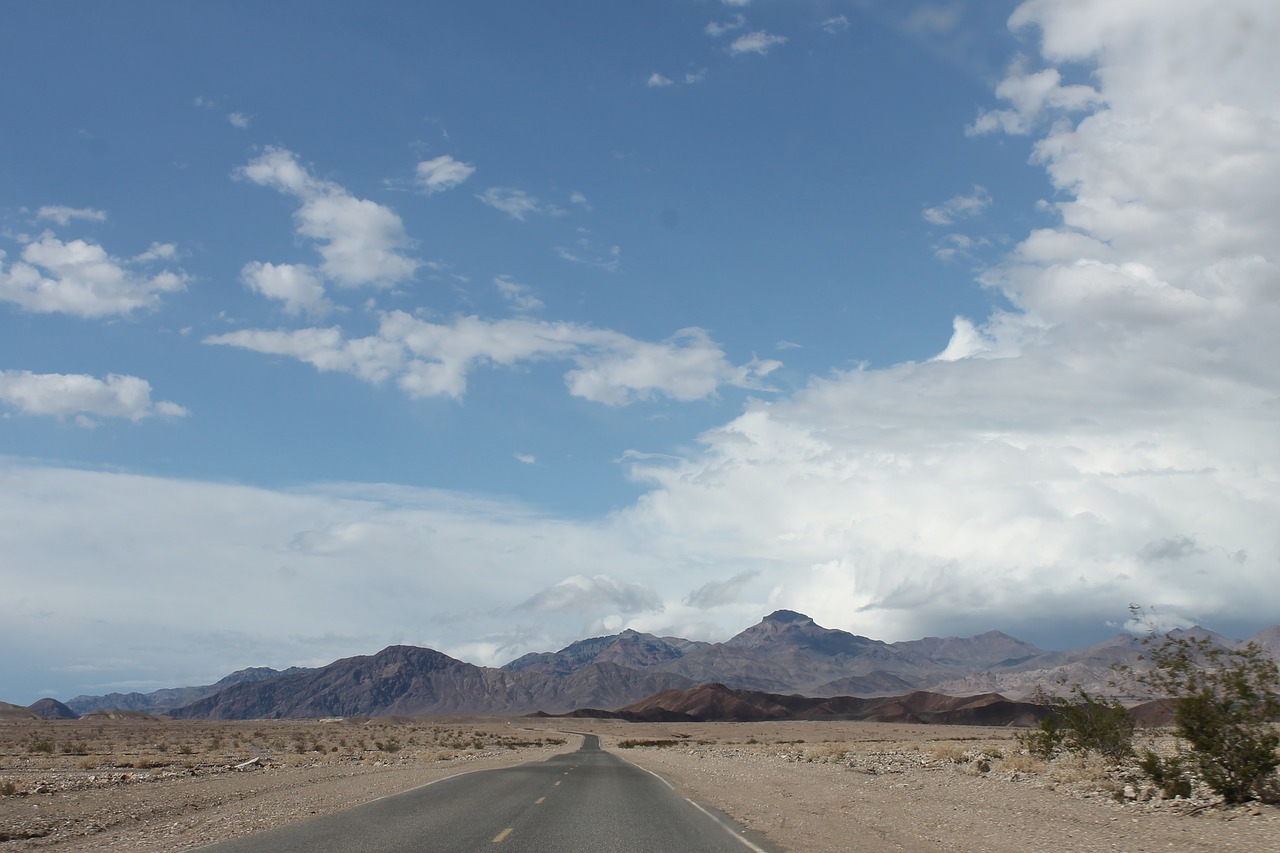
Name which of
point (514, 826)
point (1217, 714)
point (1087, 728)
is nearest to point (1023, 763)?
point (1087, 728)

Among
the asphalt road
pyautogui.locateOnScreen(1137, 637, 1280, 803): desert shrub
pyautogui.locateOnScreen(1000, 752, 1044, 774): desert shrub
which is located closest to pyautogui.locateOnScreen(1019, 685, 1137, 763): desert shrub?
pyautogui.locateOnScreen(1000, 752, 1044, 774): desert shrub

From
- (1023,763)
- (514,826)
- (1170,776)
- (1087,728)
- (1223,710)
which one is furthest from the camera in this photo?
(1023,763)

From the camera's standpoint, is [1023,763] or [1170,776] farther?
[1023,763]

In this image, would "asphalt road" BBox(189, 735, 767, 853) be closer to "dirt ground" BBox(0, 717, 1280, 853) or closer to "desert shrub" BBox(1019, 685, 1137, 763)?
"dirt ground" BBox(0, 717, 1280, 853)

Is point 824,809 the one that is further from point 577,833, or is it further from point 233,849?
point 233,849

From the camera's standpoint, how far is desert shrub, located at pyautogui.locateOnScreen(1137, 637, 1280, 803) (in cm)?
2334

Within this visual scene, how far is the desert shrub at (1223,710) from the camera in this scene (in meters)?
23.3

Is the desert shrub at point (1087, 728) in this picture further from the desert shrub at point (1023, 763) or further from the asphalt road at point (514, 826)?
the asphalt road at point (514, 826)

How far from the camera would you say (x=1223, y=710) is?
24422 millimetres

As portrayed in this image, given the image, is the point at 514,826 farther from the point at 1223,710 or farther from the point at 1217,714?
the point at 1223,710

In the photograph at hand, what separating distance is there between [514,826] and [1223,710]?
18408 mm

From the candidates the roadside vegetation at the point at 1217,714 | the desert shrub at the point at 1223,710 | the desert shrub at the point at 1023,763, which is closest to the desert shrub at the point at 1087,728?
the desert shrub at the point at 1023,763

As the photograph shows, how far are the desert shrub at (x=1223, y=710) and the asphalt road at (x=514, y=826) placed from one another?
12.7 meters

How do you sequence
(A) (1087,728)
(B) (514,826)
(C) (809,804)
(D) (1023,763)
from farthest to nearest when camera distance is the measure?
(D) (1023,763), (A) (1087,728), (C) (809,804), (B) (514,826)
